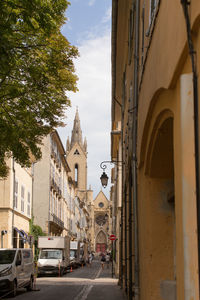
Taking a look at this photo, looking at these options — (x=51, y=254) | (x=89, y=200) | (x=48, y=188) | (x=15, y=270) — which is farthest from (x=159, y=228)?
(x=89, y=200)

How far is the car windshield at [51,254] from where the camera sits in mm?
34734

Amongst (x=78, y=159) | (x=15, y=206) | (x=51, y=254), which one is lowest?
(x=51, y=254)

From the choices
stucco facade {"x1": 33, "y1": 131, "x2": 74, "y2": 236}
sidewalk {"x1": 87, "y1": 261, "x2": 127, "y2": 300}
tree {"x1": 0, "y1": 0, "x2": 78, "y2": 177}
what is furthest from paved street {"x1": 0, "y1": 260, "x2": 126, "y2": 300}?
stucco facade {"x1": 33, "y1": 131, "x2": 74, "y2": 236}

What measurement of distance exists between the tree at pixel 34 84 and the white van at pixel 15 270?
4151mm

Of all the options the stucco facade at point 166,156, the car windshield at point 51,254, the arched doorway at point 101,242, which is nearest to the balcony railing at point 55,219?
the car windshield at point 51,254

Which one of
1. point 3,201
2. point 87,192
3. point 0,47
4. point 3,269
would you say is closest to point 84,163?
point 87,192

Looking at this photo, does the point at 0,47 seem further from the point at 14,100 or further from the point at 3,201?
the point at 3,201

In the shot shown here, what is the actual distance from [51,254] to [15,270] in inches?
676

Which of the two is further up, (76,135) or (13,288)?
(76,135)

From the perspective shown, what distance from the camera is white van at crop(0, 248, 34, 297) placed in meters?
17.2

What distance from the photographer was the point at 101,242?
5002 inches

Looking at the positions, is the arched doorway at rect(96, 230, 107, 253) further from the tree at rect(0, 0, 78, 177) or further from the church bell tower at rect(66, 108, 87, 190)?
the tree at rect(0, 0, 78, 177)

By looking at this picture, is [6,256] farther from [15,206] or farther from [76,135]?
[76,135]

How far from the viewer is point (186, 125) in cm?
420
